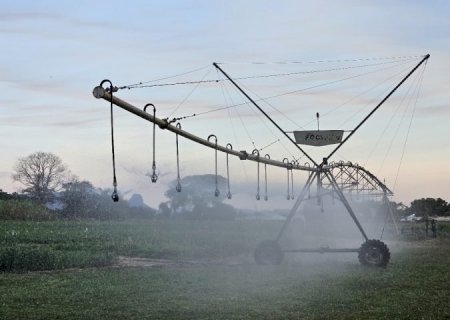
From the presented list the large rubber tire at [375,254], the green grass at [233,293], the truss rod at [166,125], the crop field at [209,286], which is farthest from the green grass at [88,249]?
the large rubber tire at [375,254]

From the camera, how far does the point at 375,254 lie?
992 inches

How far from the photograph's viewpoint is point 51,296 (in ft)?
58.5

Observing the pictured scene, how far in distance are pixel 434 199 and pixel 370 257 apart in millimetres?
78111

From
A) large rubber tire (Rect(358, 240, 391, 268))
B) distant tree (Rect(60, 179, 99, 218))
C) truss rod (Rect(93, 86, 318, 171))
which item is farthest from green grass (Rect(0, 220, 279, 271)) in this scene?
distant tree (Rect(60, 179, 99, 218))

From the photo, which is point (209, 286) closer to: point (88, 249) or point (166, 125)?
point (166, 125)

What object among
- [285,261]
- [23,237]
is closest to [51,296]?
[285,261]

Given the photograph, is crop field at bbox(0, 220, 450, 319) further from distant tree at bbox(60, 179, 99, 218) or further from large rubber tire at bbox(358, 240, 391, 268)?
distant tree at bbox(60, 179, 99, 218)

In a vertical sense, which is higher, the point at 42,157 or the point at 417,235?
the point at 42,157

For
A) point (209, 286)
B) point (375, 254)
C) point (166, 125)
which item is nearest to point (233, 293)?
point (209, 286)

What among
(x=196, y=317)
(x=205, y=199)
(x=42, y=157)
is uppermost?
(x=42, y=157)

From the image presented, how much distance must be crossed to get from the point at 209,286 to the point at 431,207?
8369cm

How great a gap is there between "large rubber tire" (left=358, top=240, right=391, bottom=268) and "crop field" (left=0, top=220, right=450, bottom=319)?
0.47 m

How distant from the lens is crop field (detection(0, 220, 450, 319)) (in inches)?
600

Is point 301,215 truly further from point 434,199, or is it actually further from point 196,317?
point 196,317
